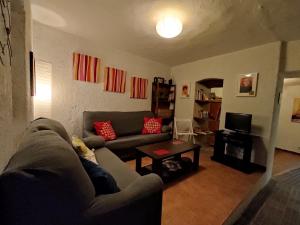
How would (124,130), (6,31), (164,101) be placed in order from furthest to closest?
1. (164,101)
2. (124,130)
3. (6,31)

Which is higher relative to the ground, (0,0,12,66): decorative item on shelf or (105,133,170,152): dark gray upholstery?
(0,0,12,66): decorative item on shelf

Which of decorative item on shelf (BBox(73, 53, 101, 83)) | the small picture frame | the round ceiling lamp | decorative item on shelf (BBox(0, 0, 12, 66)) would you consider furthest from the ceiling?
decorative item on shelf (BBox(0, 0, 12, 66))

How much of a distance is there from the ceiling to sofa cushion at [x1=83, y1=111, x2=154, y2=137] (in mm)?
1534

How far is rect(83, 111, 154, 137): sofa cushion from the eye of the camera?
3.12 meters

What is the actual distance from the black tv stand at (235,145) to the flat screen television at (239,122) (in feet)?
0.33

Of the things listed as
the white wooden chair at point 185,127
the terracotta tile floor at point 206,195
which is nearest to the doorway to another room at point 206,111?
the white wooden chair at point 185,127

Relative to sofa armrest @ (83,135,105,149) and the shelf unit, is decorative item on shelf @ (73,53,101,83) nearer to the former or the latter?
sofa armrest @ (83,135,105,149)

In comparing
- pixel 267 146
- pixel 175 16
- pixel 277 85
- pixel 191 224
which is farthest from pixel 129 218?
pixel 277 85

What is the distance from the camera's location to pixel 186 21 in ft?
7.19

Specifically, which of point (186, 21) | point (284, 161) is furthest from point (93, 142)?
point (284, 161)

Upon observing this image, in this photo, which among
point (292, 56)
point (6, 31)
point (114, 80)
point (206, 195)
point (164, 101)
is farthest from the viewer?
point (164, 101)

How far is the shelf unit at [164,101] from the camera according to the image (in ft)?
14.3

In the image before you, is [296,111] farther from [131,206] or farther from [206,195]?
[131,206]

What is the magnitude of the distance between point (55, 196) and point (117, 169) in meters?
1.02
